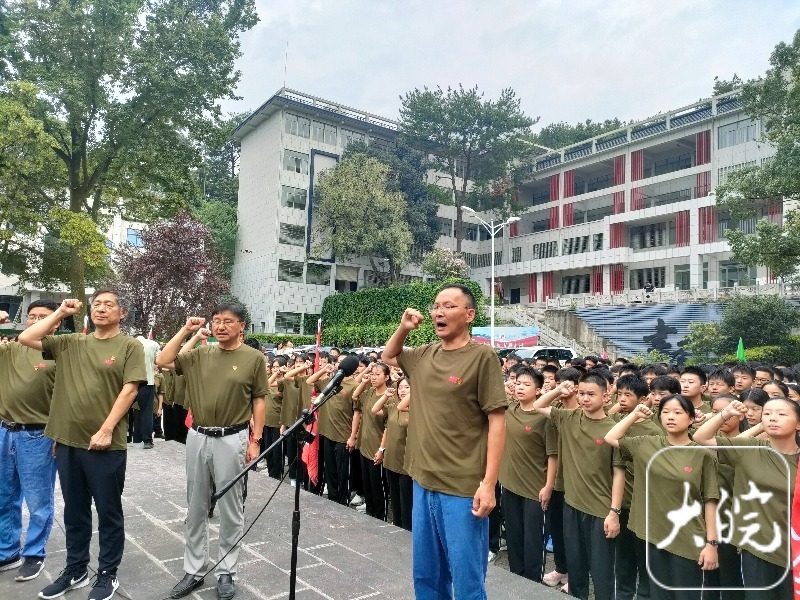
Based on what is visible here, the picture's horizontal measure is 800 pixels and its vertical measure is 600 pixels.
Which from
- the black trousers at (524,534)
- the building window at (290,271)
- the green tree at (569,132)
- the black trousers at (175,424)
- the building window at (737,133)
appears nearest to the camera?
the black trousers at (524,534)

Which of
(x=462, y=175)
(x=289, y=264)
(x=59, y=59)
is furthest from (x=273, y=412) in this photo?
(x=462, y=175)

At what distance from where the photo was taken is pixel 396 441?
607 cm

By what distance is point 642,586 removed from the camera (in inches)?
173

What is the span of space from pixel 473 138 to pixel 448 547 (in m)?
39.9

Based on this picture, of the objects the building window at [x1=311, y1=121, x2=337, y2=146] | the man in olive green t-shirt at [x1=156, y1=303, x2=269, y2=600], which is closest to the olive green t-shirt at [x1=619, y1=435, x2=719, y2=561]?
the man in olive green t-shirt at [x1=156, y1=303, x2=269, y2=600]

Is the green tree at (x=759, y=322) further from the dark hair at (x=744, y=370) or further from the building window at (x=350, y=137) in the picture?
the building window at (x=350, y=137)

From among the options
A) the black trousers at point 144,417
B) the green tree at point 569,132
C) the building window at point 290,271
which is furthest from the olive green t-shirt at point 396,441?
the green tree at point 569,132

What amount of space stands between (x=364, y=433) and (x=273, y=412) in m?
2.19

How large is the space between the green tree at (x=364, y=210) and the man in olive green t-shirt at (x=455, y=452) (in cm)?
3219

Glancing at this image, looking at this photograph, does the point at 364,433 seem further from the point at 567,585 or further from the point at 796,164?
the point at 796,164

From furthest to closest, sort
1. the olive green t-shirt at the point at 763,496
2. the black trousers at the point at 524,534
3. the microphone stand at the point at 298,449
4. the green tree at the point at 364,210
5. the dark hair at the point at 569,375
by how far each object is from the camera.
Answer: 1. the green tree at the point at 364,210
2. the dark hair at the point at 569,375
3. the black trousers at the point at 524,534
4. the microphone stand at the point at 298,449
5. the olive green t-shirt at the point at 763,496

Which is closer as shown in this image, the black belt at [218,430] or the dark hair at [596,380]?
the black belt at [218,430]

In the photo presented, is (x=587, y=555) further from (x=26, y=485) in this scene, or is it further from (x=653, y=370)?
(x=26, y=485)

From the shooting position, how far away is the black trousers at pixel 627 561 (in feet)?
14.6
